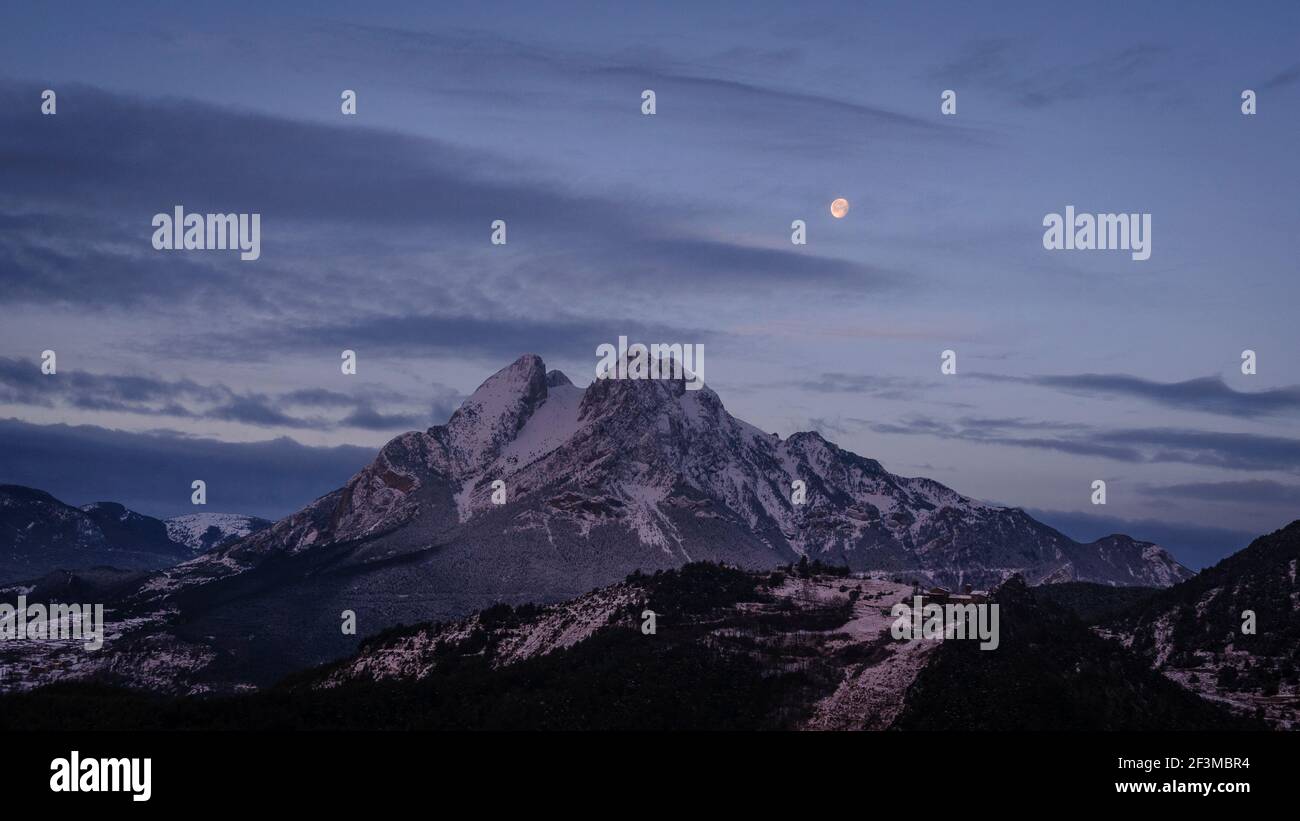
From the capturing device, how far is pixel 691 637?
197125mm

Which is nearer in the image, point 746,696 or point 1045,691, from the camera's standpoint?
point 1045,691

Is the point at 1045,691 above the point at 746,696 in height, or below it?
above

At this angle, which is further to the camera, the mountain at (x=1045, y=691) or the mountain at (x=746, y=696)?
the mountain at (x=746, y=696)

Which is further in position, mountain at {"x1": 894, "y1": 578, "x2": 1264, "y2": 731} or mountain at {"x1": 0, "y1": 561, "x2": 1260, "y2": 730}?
mountain at {"x1": 0, "y1": 561, "x2": 1260, "y2": 730}
